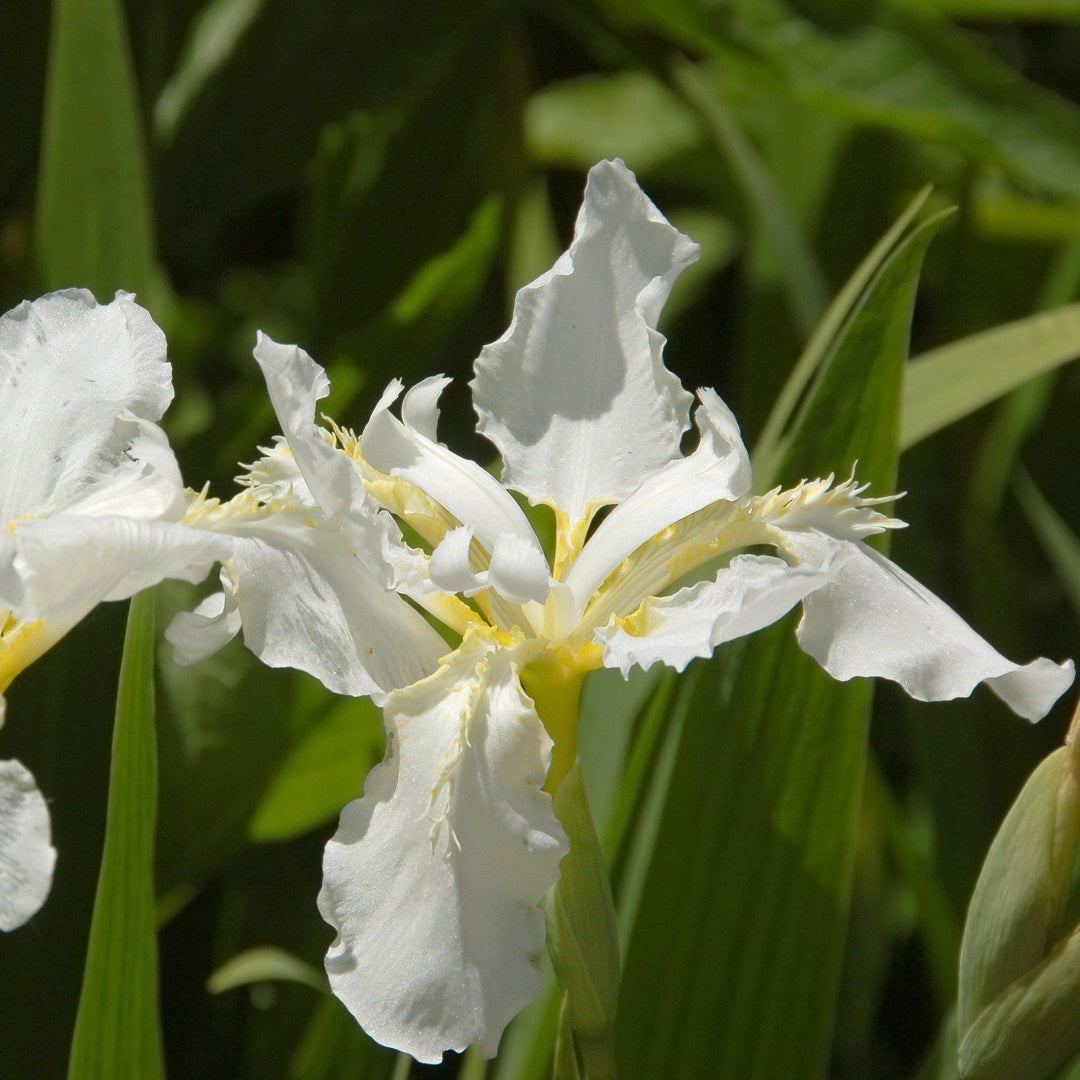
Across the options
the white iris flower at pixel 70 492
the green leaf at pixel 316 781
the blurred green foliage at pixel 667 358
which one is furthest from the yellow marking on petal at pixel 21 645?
the green leaf at pixel 316 781

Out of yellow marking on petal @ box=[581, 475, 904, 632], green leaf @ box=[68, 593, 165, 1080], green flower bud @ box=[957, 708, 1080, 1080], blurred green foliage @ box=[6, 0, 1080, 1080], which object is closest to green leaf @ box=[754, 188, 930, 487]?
blurred green foliage @ box=[6, 0, 1080, 1080]

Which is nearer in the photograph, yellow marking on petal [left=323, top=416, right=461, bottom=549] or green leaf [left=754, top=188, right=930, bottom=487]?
yellow marking on petal [left=323, top=416, right=461, bottom=549]

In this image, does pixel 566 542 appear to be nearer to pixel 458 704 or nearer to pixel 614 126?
pixel 458 704

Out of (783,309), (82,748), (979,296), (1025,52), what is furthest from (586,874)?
(1025,52)

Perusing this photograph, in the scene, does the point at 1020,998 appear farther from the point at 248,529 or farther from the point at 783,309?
the point at 783,309

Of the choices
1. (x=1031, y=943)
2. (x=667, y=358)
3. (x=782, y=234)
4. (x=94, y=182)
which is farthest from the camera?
(x=667, y=358)

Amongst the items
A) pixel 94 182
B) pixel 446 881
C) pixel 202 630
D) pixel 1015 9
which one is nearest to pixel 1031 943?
pixel 446 881

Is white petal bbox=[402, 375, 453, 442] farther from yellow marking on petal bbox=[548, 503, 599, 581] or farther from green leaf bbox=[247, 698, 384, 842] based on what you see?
green leaf bbox=[247, 698, 384, 842]

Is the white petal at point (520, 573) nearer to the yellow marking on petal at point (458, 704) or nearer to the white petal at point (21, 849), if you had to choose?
the yellow marking on petal at point (458, 704)
